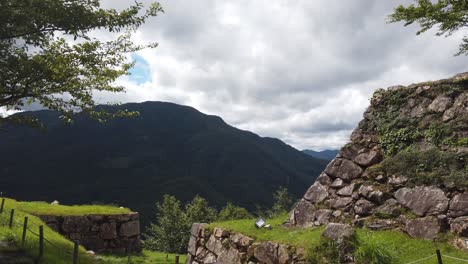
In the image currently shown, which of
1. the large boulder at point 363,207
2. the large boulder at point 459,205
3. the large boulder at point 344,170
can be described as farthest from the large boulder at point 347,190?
the large boulder at point 459,205

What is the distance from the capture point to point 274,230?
57.2ft

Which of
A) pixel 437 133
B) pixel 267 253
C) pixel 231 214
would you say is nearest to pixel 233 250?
pixel 267 253

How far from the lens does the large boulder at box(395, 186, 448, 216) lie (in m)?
14.0

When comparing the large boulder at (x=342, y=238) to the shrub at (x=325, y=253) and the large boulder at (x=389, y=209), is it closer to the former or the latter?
the shrub at (x=325, y=253)

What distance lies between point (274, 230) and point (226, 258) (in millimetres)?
2807

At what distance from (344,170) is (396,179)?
9.43 feet

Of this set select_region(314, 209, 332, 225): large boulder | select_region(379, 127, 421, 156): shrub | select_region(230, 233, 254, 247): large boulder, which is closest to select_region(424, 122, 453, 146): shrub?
select_region(379, 127, 421, 156): shrub

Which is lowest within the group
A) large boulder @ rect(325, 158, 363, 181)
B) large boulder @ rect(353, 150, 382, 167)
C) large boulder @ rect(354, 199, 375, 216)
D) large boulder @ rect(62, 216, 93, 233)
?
large boulder @ rect(62, 216, 93, 233)

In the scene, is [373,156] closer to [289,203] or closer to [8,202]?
[8,202]

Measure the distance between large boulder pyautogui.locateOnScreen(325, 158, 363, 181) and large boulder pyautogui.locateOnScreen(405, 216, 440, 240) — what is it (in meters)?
4.15

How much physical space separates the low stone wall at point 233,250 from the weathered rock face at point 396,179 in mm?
2953

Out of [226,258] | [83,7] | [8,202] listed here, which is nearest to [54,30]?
[83,7]

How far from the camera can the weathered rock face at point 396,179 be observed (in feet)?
46.0

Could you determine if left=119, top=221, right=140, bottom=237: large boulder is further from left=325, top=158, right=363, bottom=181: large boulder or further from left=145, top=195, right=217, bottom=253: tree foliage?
left=145, top=195, right=217, bottom=253: tree foliage
